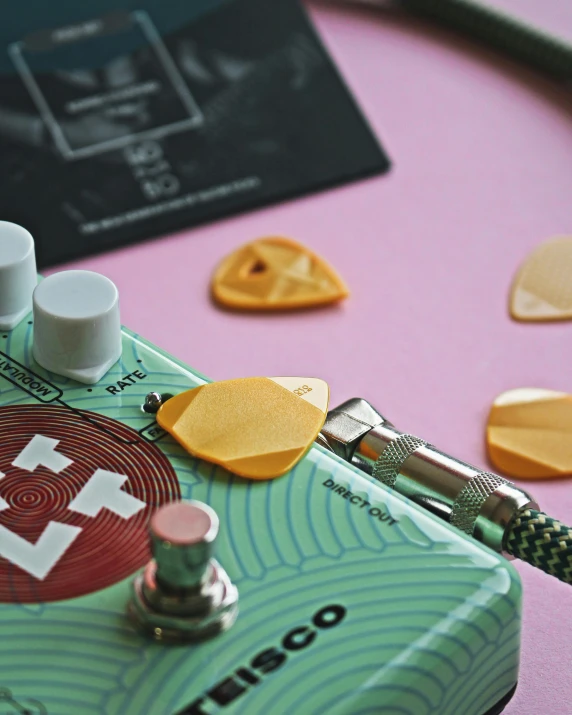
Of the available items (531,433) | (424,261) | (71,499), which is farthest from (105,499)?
(424,261)

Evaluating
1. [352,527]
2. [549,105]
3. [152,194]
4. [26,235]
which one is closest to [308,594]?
[352,527]

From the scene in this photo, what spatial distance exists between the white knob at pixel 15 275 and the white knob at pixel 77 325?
3 centimetres

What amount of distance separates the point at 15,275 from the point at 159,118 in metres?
0.44

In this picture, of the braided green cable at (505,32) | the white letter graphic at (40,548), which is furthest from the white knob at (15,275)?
the braided green cable at (505,32)

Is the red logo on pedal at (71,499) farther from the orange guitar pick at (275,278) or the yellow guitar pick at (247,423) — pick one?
the orange guitar pick at (275,278)

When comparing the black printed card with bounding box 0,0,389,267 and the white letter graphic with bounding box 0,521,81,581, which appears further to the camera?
the black printed card with bounding box 0,0,389,267

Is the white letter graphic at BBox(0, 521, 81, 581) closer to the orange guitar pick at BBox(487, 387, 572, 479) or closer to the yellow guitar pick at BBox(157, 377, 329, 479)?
the yellow guitar pick at BBox(157, 377, 329, 479)

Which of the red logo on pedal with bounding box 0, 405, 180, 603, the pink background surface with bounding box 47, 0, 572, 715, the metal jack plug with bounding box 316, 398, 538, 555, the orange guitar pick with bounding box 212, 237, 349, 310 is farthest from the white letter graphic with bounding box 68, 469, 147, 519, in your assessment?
the orange guitar pick with bounding box 212, 237, 349, 310

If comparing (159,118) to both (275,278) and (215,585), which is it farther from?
(215,585)

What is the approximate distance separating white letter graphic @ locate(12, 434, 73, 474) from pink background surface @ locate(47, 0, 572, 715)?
0.97 feet

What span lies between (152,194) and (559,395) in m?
0.38

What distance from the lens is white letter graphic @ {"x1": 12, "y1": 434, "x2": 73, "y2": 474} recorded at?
19.5 inches

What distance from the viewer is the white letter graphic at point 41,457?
1.63ft

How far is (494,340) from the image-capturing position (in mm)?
847
